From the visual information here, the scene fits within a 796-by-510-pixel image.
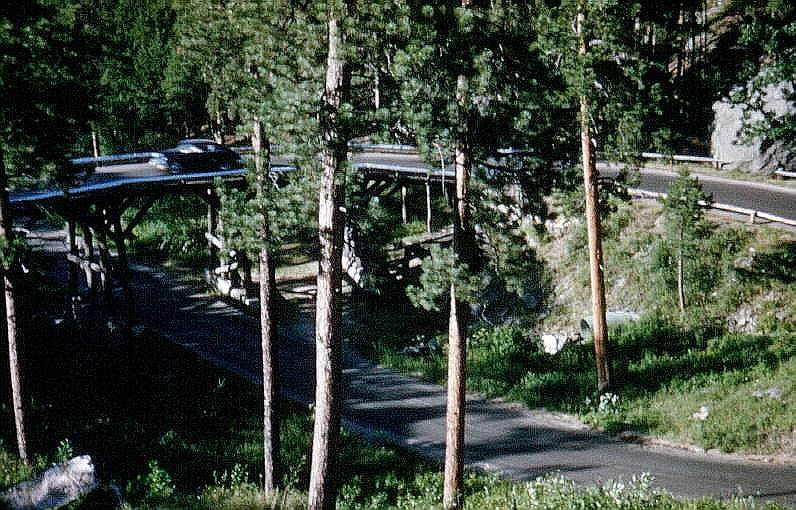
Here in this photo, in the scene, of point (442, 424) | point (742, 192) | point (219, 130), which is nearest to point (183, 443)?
point (442, 424)

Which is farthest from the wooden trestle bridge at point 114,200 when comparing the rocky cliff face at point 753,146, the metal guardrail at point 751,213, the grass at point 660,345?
the rocky cliff face at point 753,146

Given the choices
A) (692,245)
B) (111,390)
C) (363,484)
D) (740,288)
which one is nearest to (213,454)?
(363,484)

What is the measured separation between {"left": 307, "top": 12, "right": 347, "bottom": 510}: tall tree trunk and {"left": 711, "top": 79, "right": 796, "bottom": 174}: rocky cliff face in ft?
65.6

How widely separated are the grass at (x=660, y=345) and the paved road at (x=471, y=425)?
0.74 m

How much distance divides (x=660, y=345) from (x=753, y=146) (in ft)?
40.3

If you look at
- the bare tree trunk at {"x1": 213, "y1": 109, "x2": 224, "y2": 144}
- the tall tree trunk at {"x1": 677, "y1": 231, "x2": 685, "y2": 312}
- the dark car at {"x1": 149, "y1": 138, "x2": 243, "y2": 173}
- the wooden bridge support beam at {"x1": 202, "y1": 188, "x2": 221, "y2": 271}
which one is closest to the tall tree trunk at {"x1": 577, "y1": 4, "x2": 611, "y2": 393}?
the tall tree trunk at {"x1": 677, "y1": 231, "x2": 685, "y2": 312}

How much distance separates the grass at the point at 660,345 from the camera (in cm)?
1561

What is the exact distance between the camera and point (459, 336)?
11.1 meters

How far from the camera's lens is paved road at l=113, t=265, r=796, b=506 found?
44.7ft

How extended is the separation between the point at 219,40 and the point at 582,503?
962cm

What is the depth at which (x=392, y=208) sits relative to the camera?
36125mm

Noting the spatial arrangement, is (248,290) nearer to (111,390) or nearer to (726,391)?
(111,390)

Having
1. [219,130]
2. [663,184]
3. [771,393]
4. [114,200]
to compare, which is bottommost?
[771,393]

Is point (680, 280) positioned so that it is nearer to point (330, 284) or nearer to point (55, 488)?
point (330, 284)
